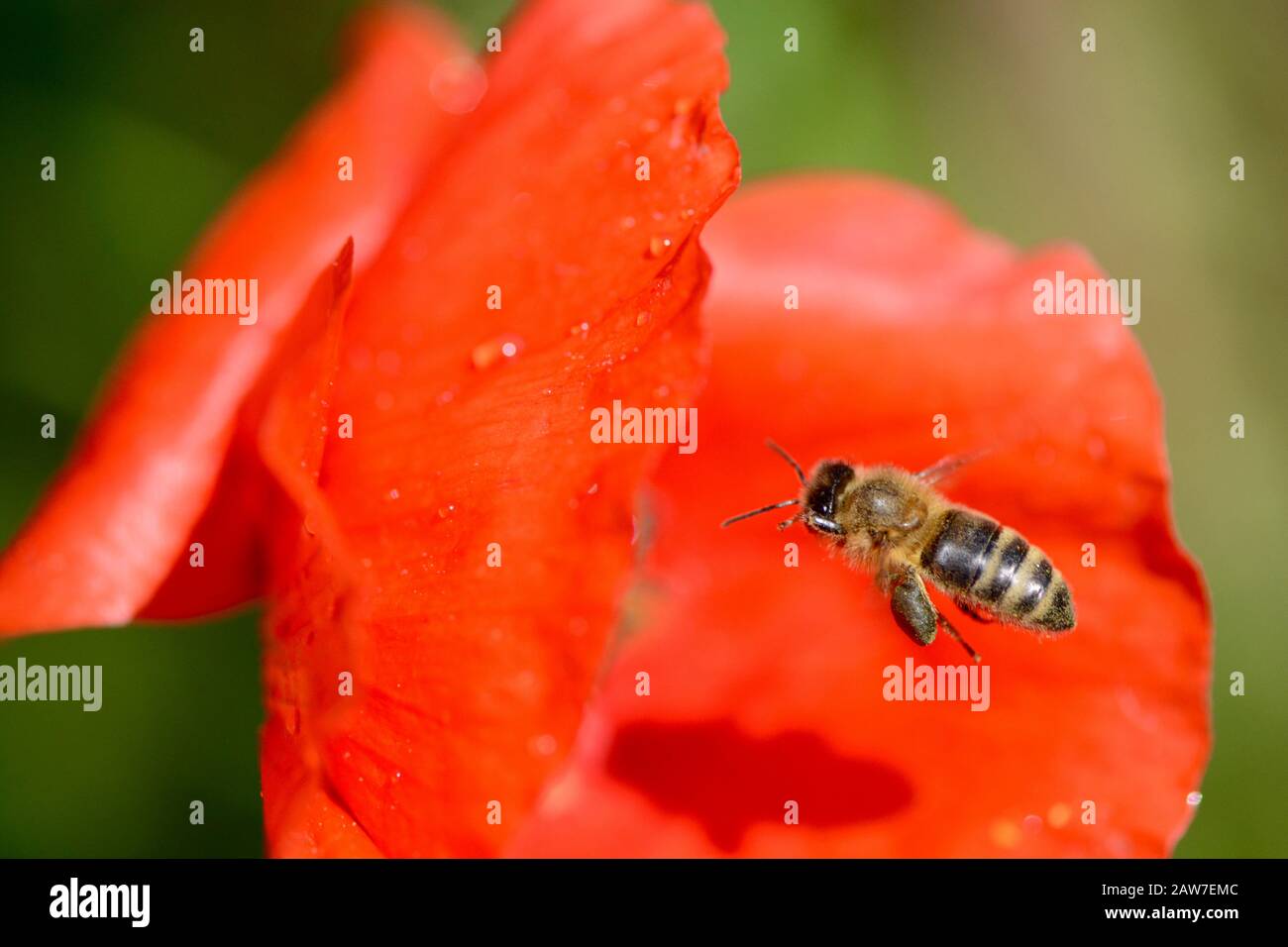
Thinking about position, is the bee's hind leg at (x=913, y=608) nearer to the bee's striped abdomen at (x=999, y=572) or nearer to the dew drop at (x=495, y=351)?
the bee's striped abdomen at (x=999, y=572)

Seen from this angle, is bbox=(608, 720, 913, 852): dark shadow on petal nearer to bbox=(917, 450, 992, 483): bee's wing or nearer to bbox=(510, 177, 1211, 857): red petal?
bbox=(510, 177, 1211, 857): red petal

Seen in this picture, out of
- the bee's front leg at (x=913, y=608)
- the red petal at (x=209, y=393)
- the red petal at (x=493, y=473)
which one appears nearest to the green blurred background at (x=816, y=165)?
the red petal at (x=209, y=393)

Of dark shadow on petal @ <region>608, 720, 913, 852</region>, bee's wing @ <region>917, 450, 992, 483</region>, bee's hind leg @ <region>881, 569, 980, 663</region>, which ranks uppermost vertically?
bee's wing @ <region>917, 450, 992, 483</region>

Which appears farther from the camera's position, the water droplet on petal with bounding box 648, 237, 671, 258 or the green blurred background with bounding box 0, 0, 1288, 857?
the green blurred background with bounding box 0, 0, 1288, 857

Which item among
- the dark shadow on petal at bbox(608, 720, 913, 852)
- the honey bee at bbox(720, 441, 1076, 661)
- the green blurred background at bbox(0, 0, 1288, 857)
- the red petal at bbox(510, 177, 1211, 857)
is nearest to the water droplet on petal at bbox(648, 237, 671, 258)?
the honey bee at bbox(720, 441, 1076, 661)

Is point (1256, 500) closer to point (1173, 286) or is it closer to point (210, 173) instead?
point (1173, 286)

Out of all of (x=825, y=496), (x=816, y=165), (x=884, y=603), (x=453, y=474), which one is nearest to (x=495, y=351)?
(x=453, y=474)

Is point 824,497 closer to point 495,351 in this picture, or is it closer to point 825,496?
point 825,496
